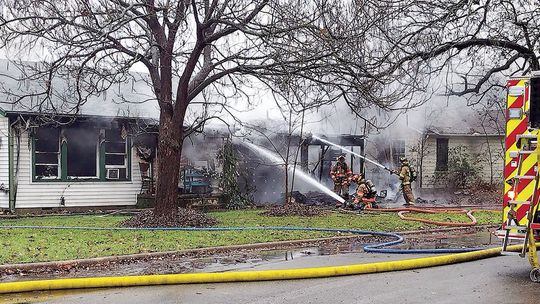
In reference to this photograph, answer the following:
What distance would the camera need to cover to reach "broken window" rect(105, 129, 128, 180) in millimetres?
18969

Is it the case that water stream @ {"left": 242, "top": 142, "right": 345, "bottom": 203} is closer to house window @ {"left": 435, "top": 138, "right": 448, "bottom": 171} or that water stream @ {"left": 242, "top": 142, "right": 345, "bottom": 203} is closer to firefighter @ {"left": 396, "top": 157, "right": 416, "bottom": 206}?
firefighter @ {"left": 396, "top": 157, "right": 416, "bottom": 206}

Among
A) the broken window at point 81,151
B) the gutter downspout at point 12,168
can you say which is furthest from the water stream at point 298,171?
the gutter downspout at point 12,168

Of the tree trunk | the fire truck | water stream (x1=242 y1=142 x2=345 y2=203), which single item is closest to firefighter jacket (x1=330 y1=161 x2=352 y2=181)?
water stream (x1=242 y1=142 x2=345 y2=203)

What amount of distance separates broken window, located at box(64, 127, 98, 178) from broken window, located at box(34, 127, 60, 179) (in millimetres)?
325

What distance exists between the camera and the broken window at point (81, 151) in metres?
18.4

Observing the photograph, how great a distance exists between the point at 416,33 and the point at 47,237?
8.47 m

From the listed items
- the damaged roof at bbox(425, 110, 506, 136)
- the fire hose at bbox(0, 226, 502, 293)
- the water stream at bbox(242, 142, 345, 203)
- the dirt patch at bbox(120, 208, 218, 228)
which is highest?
the damaged roof at bbox(425, 110, 506, 136)

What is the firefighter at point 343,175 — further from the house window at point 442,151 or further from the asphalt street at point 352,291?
the asphalt street at point 352,291

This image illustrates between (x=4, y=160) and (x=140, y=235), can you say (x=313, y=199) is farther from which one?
(x=140, y=235)

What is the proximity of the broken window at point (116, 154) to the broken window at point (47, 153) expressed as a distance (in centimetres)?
145

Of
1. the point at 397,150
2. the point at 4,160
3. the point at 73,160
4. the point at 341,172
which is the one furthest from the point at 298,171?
the point at 4,160

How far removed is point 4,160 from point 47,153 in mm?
1207


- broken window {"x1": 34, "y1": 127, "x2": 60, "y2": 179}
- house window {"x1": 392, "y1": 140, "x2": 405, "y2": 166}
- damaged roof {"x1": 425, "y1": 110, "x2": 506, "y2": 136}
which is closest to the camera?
broken window {"x1": 34, "y1": 127, "x2": 60, "y2": 179}

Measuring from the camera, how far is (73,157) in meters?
18.7
